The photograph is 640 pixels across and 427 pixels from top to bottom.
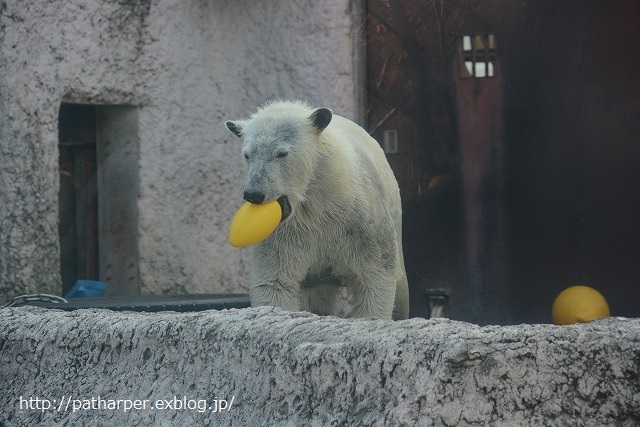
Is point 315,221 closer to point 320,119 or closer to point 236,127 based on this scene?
point 320,119

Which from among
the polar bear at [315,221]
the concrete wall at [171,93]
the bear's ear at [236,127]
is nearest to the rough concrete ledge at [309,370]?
the polar bear at [315,221]

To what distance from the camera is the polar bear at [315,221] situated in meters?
4.40

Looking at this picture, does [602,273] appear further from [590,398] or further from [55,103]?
[590,398]

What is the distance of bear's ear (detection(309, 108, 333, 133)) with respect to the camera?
452cm

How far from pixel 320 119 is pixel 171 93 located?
2.45 metres

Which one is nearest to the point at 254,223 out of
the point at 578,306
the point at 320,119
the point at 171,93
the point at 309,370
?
the point at 320,119

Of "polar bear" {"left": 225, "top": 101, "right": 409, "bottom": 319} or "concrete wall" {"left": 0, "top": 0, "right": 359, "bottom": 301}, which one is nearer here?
"polar bear" {"left": 225, "top": 101, "right": 409, "bottom": 319}

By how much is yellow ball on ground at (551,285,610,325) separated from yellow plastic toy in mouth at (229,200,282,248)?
2.32m

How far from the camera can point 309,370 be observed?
9.70 ft

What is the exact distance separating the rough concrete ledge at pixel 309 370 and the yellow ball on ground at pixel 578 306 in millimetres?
2953

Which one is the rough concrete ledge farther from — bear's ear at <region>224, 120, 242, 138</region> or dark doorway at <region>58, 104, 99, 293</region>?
dark doorway at <region>58, 104, 99, 293</region>

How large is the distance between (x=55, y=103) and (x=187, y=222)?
1.09 metres

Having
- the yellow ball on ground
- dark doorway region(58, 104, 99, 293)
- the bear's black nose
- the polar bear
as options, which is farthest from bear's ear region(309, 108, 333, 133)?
dark doorway region(58, 104, 99, 293)

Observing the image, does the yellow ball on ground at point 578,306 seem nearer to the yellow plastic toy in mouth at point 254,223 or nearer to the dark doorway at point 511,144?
the dark doorway at point 511,144
